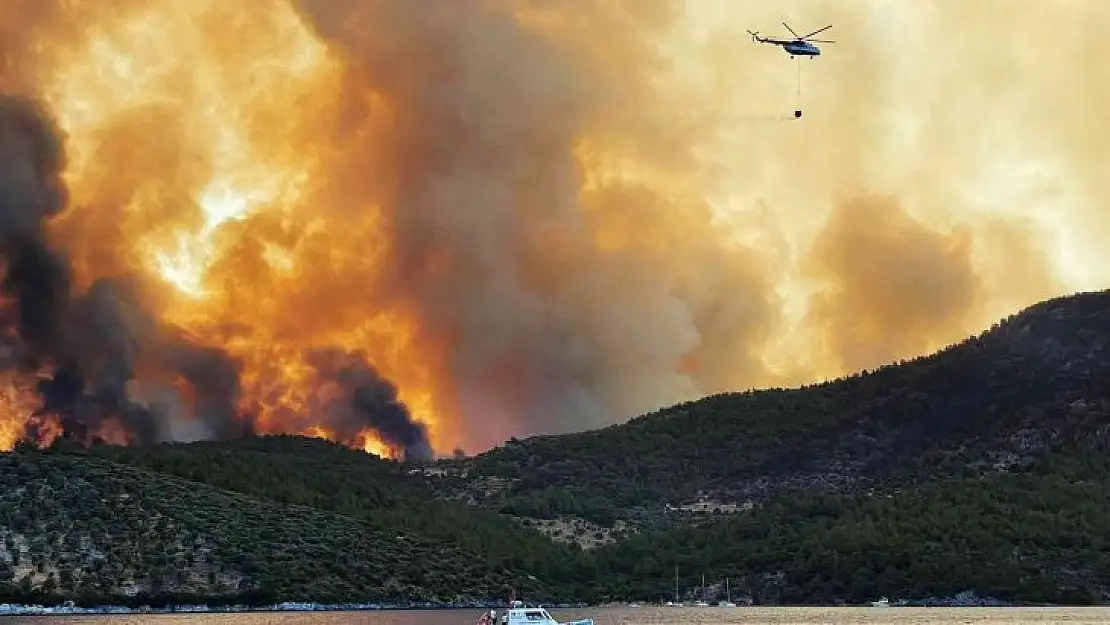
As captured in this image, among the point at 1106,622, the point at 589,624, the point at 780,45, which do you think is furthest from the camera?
the point at 1106,622

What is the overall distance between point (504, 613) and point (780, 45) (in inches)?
2982

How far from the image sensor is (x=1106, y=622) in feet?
655

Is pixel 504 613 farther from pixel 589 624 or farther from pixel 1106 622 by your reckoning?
pixel 1106 622

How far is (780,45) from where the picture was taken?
167 meters

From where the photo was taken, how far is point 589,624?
182 meters

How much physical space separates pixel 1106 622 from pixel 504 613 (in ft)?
286

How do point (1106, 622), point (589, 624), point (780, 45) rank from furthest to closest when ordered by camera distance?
point (1106, 622) < point (589, 624) < point (780, 45)

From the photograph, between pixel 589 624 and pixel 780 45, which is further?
pixel 589 624

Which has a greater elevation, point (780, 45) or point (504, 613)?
point (780, 45)

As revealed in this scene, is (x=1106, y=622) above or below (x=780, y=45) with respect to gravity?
below

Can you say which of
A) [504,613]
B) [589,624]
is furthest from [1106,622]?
[504,613]

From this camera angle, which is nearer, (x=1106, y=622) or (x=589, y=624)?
(x=589, y=624)

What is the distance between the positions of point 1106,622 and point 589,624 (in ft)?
246

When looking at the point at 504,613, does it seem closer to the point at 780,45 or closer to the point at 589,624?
the point at 589,624
